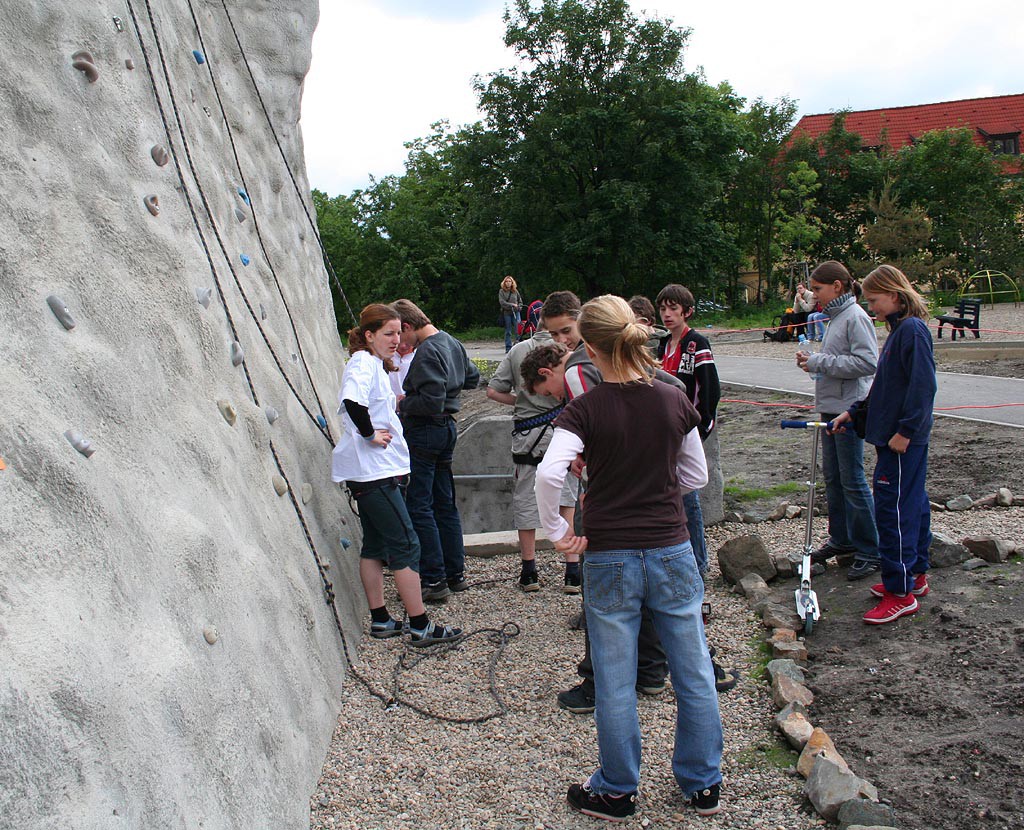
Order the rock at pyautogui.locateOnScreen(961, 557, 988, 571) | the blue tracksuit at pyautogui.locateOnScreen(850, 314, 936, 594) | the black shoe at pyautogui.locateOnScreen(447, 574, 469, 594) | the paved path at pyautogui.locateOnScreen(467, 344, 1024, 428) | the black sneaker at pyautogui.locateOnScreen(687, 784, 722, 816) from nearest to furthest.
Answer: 1. the black sneaker at pyautogui.locateOnScreen(687, 784, 722, 816)
2. the blue tracksuit at pyautogui.locateOnScreen(850, 314, 936, 594)
3. the rock at pyautogui.locateOnScreen(961, 557, 988, 571)
4. the black shoe at pyautogui.locateOnScreen(447, 574, 469, 594)
5. the paved path at pyautogui.locateOnScreen(467, 344, 1024, 428)

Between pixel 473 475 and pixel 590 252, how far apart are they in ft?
79.7

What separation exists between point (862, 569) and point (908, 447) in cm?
108

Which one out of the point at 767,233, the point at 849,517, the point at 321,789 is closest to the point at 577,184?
the point at 767,233

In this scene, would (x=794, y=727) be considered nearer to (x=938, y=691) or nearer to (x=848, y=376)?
(x=938, y=691)

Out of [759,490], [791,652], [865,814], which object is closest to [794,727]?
[865,814]

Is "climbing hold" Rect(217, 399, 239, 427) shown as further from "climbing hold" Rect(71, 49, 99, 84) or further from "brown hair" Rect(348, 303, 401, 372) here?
"climbing hold" Rect(71, 49, 99, 84)

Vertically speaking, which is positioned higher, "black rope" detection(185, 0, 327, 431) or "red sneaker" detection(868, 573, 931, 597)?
"black rope" detection(185, 0, 327, 431)

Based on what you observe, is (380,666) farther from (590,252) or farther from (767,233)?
(767,233)

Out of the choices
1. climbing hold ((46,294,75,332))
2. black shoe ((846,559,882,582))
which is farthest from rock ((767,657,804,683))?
climbing hold ((46,294,75,332))

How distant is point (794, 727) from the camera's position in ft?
11.6

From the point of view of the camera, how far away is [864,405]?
496 centimetres

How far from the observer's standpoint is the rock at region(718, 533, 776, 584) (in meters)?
5.46

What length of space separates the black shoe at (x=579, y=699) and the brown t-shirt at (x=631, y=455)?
120cm

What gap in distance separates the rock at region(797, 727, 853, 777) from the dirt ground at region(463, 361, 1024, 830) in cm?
14
